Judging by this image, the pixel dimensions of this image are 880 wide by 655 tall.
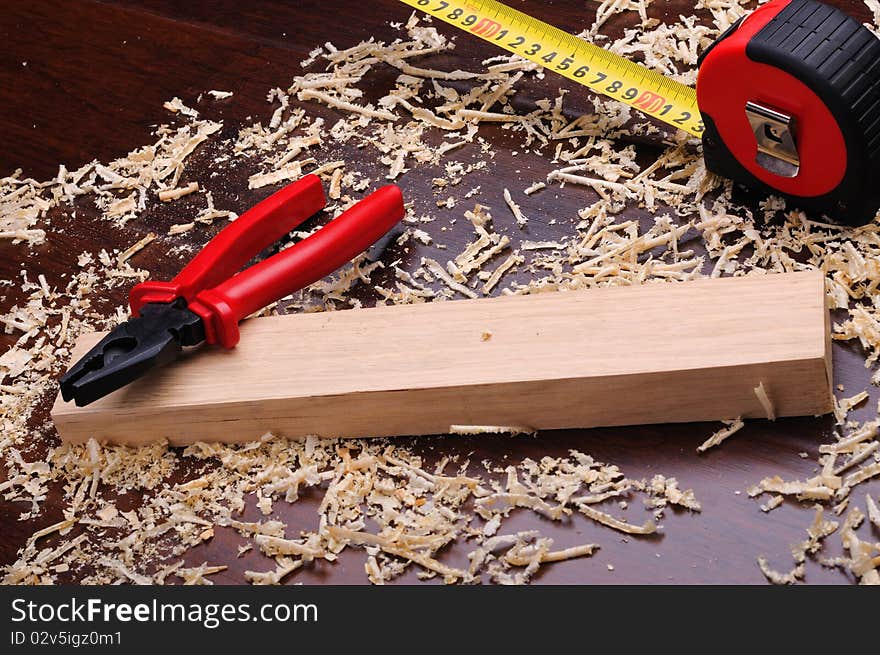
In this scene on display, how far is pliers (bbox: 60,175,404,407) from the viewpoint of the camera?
3.90ft

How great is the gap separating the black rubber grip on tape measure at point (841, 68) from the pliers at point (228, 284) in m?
0.50

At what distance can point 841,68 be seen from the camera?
1.23 m

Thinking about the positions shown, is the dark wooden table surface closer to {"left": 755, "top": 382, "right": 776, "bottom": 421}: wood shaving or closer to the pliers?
{"left": 755, "top": 382, "right": 776, "bottom": 421}: wood shaving

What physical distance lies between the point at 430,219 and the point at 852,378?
1.90 feet

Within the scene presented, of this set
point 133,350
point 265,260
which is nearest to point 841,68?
point 265,260

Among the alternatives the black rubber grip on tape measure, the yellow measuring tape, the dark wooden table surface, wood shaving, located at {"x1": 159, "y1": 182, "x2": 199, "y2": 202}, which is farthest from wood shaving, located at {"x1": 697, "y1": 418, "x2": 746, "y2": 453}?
wood shaving, located at {"x1": 159, "y1": 182, "x2": 199, "y2": 202}

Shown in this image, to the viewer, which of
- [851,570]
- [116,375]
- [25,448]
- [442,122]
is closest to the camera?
[851,570]

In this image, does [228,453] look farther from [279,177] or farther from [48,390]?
[279,177]

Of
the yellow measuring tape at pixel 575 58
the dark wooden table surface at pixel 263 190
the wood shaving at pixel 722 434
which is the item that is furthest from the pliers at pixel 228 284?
the wood shaving at pixel 722 434

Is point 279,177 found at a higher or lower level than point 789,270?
higher

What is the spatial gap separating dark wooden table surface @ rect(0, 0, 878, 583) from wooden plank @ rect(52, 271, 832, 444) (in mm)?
43

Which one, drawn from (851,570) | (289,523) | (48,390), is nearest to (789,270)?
(851,570)

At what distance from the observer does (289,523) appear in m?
1.18

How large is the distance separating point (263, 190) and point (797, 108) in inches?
29.1
